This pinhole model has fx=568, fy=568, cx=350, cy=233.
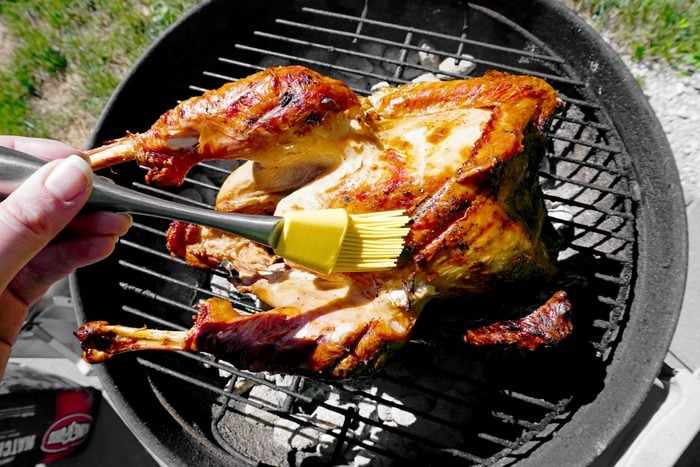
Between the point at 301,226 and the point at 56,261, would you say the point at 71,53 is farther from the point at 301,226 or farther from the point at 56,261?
the point at 301,226

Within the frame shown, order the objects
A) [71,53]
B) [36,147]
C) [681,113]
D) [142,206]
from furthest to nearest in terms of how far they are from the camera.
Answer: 1. [71,53]
2. [681,113]
3. [36,147]
4. [142,206]

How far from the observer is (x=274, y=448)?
2826mm

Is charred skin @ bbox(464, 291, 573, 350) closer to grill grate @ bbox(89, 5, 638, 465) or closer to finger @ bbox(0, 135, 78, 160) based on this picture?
grill grate @ bbox(89, 5, 638, 465)

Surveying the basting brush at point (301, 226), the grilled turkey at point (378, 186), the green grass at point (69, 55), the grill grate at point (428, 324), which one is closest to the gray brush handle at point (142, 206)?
the basting brush at point (301, 226)

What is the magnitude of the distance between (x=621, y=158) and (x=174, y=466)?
232cm

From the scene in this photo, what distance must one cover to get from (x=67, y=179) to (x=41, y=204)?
0.34 ft

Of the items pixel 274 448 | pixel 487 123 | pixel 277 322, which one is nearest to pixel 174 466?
pixel 274 448

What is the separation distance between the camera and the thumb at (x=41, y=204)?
5.20 feet

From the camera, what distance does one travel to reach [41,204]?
63.0 inches

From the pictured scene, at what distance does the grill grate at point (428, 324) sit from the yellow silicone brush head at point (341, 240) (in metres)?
0.50

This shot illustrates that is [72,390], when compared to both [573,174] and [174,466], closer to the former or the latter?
[174,466]

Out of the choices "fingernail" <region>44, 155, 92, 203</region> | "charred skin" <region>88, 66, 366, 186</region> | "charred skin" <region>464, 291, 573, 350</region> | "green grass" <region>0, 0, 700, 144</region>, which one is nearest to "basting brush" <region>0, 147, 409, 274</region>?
"fingernail" <region>44, 155, 92, 203</region>

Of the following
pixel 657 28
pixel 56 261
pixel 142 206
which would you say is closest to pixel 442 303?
pixel 142 206

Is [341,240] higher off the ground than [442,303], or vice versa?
[341,240]
